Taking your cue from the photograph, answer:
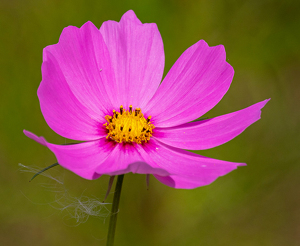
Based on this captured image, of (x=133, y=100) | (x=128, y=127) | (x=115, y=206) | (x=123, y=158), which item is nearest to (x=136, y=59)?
(x=133, y=100)

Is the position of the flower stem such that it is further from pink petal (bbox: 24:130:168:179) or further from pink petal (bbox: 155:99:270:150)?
pink petal (bbox: 155:99:270:150)

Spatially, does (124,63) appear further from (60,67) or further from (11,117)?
(11,117)

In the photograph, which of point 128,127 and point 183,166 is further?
point 128,127

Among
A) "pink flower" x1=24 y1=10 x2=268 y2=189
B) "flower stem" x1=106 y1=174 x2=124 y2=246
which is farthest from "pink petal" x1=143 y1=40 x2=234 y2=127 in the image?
"flower stem" x1=106 y1=174 x2=124 y2=246

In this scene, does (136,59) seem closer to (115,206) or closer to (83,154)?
(83,154)

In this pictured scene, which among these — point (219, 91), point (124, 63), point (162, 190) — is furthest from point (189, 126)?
point (162, 190)

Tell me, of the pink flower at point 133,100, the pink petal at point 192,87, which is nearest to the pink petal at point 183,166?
the pink flower at point 133,100
